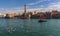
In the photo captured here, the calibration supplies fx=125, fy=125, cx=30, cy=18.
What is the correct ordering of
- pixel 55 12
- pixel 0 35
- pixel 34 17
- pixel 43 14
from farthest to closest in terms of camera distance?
pixel 34 17
pixel 55 12
pixel 43 14
pixel 0 35

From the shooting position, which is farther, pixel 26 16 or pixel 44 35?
pixel 26 16

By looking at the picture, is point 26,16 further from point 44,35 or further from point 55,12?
point 44,35

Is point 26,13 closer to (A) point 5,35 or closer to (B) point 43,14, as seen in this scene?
(B) point 43,14

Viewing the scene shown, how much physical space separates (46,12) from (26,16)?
4.37m

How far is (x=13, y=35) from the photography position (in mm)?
7074

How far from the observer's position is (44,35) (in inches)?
281

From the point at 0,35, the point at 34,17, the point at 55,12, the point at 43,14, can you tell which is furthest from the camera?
the point at 34,17

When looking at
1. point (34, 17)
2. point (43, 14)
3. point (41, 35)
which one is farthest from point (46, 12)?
point (41, 35)

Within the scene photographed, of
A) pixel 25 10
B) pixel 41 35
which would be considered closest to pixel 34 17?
pixel 25 10

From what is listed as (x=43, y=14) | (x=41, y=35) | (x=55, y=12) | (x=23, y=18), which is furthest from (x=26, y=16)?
(x=41, y=35)

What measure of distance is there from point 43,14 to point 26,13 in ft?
11.9

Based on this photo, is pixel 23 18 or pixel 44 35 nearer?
pixel 44 35

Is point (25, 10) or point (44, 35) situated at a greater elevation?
point (25, 10)

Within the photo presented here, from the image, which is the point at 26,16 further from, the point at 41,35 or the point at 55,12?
the point at 41,35
